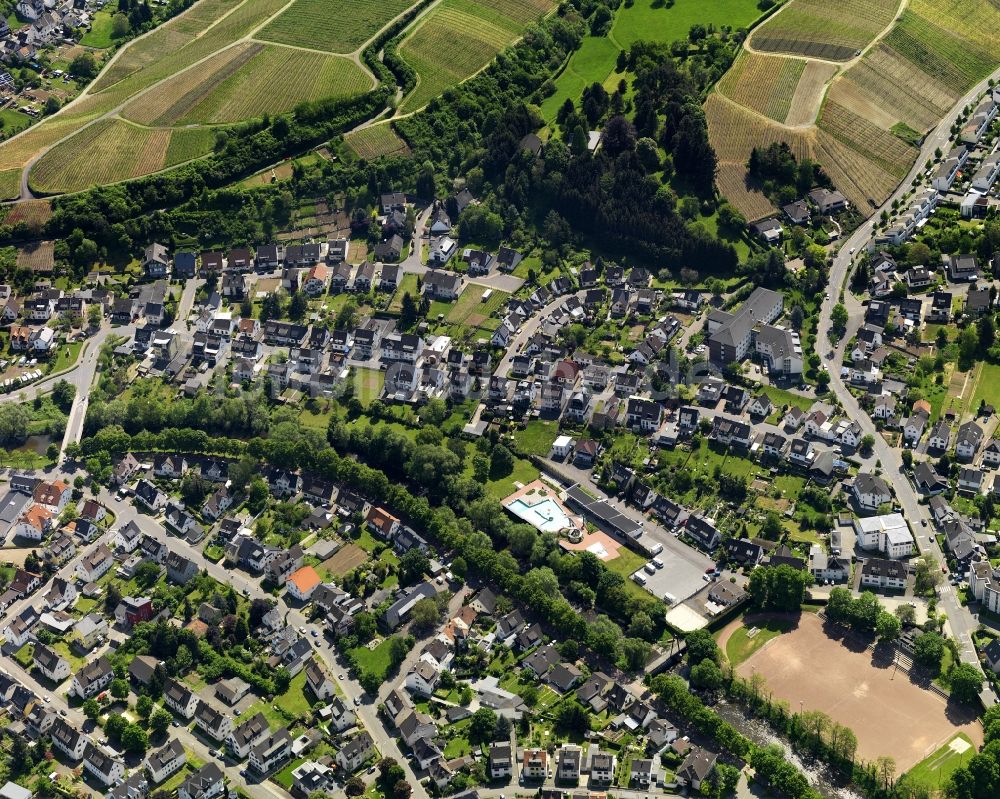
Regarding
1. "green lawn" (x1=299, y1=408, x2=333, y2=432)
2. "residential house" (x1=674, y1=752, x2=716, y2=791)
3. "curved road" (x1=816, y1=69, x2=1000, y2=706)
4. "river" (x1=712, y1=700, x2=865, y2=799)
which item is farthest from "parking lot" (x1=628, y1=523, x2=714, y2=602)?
"green lawn" (x1=299, y1=408, x2=333, y2=432)

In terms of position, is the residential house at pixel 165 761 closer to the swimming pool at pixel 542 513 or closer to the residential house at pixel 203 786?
the residential house at pixel 203 786

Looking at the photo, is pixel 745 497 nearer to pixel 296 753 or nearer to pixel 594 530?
pixel 594 530

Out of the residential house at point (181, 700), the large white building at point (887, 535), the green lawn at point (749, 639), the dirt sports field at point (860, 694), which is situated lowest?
the residential house at point (181, 700)

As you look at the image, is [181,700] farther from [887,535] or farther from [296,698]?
[887,535]

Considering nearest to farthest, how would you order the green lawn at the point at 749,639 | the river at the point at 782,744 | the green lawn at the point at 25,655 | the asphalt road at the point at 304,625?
the river at the point at 782,744, the asphalt road at the point at 304,625, the green lawn at the point at 749,639, the green lawn at the point at 25,655

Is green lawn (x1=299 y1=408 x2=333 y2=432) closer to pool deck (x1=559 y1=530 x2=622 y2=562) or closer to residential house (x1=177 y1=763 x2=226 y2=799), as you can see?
pool deck (x1=559 y1=530 x2=622 y2=562)

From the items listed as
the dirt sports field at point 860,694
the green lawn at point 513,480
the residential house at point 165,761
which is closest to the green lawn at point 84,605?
the residential house at point 165,761
